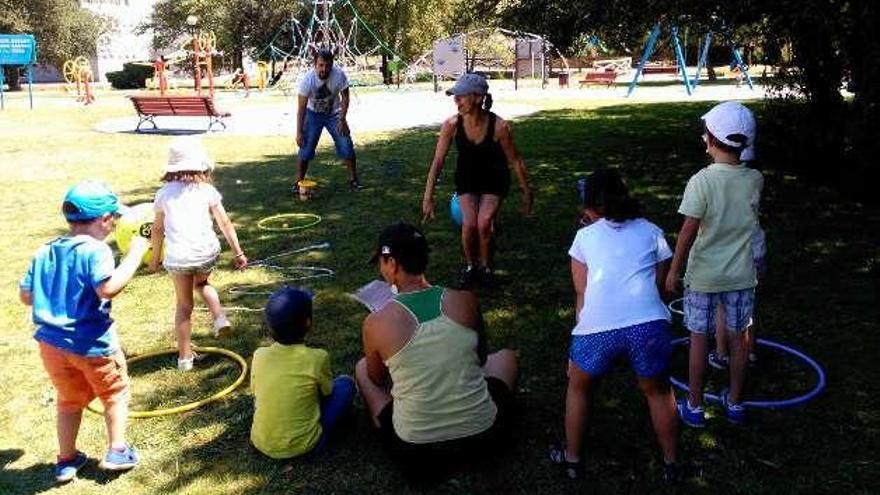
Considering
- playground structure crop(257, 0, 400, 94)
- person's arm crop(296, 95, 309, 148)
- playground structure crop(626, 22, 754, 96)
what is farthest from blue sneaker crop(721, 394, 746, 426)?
playground structure crop(257, 0, 400, 94)

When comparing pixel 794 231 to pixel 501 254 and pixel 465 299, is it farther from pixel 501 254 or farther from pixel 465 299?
pixel 465 299

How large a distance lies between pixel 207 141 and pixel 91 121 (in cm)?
762

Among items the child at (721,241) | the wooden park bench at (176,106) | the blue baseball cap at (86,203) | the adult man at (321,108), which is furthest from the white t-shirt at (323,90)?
the wooden park bench at (176,106)

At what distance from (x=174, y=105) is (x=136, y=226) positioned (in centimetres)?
1177

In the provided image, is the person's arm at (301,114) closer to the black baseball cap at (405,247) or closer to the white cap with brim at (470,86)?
the white cap with brim at (470,86)

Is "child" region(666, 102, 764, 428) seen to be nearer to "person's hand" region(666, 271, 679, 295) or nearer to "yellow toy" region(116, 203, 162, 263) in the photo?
"person's hand" region(666, 271, 679, 295)

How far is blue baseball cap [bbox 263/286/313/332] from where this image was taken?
3.91 metres

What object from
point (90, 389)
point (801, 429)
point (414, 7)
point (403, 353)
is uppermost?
point (414, 7)

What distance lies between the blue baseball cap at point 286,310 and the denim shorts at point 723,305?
2152 mm

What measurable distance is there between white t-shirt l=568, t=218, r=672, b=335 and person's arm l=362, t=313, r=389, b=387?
0.98 meters

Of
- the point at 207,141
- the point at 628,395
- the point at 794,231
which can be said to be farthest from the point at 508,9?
the point at 628,395

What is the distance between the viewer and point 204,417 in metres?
4.51

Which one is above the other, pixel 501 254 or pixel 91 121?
pixel 91 121

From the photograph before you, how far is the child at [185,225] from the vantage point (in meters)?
5.01
